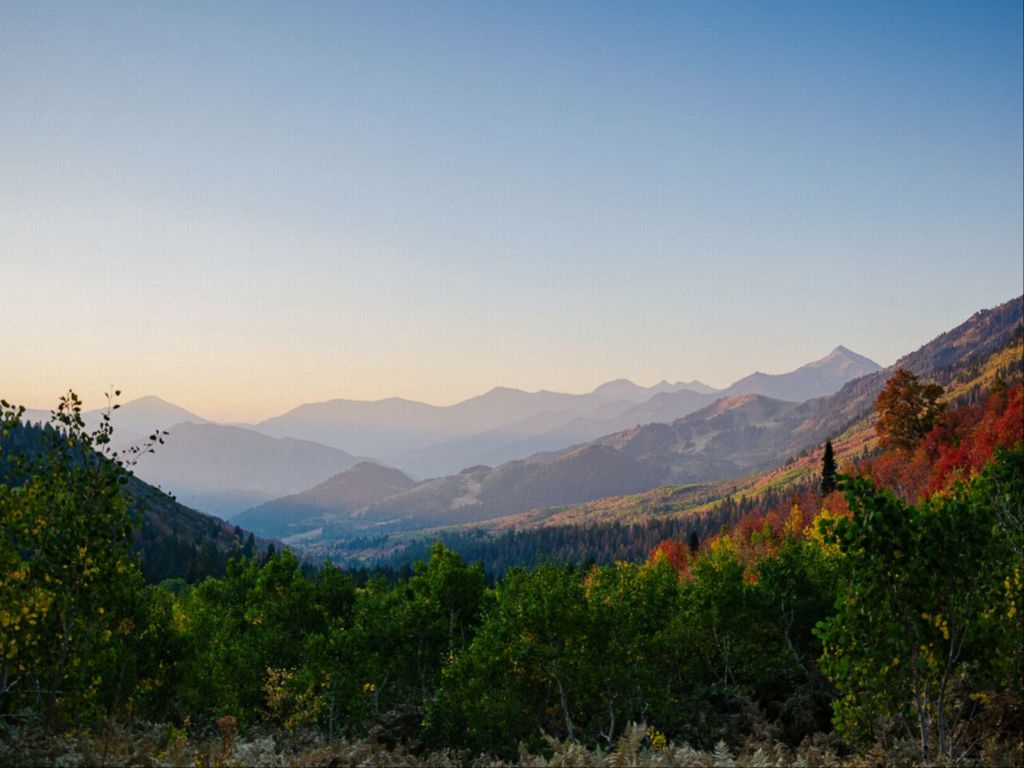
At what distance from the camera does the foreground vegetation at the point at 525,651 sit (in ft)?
57.0

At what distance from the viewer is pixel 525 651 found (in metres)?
35.3

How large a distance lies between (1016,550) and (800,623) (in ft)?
115

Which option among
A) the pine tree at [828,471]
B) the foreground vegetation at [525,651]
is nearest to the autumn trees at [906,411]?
the pine tree at [828,471]

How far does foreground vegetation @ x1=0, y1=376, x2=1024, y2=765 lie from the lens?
17359 millimetres

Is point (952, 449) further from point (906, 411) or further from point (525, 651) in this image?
point (525, 651)

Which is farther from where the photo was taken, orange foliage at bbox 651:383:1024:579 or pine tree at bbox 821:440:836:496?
pine tree at bbox 821:440:836:496

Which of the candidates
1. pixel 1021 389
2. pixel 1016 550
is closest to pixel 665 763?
pixel 1016 550

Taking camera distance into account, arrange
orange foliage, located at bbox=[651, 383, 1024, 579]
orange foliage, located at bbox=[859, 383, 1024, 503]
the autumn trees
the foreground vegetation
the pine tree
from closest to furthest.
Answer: the foreground vegetation → orange foliage, located at bbox=[651, 383, 1024, 579] → orange foliage, located at bbox=[859, 383, 1024, 503] → the autumn trees → the pine tree

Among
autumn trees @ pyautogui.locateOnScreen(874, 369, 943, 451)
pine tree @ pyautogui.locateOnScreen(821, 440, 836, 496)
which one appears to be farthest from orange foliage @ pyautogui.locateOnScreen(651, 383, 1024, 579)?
pine tree @ pyautogui.locateOnScreen(821, 440, 836, 496)

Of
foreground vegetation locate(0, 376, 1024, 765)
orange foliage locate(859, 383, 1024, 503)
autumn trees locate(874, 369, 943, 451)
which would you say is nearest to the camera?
foreground vegetation locate(0, 376, 1024, 765)

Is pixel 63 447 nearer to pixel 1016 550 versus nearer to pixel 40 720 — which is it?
pixel 40 720

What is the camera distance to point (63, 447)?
19.5m

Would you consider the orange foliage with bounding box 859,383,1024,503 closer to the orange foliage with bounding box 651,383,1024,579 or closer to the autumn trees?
the orange foliage with bounding box 651,383,1024,579

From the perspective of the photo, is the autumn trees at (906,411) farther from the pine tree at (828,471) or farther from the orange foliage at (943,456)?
the pine tree at (828,471)
